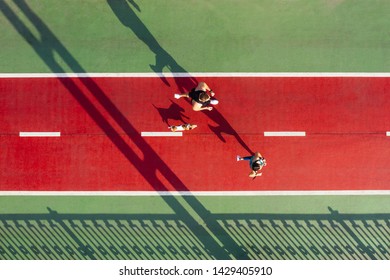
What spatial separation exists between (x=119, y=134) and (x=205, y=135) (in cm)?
271

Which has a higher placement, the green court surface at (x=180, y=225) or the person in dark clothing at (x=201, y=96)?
the person in dark clothing at (x=201, y=96)

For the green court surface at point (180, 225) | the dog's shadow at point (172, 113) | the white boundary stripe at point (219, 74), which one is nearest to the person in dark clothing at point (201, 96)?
the dog's shadow at point (172, 113)

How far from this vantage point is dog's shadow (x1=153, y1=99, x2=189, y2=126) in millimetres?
10172

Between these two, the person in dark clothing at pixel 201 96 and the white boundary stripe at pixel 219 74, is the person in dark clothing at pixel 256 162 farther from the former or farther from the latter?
the white boundary stripe at pixel 219 74

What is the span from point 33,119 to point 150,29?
461cm

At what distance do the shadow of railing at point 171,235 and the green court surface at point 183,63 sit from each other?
3 centimetres

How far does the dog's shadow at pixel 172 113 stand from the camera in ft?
33.4

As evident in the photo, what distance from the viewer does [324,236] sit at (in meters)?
10.3

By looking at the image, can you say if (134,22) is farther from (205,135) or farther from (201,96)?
(205,135)

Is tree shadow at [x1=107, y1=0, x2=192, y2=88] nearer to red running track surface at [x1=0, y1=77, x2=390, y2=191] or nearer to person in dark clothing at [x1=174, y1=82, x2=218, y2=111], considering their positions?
red running track surface at [x1=0, y1=77, x2=390, y2=191]

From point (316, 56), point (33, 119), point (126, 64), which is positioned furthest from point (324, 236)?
point (33, 119)

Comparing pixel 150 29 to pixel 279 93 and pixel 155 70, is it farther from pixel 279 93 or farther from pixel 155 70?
pixel 279 93

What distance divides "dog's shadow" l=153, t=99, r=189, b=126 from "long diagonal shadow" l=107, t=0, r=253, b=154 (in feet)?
1.98
